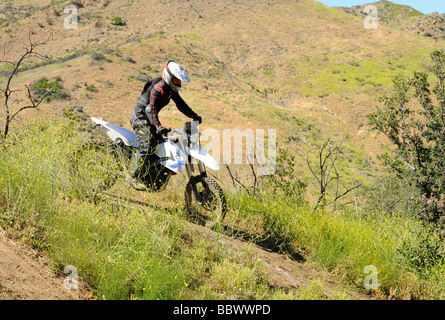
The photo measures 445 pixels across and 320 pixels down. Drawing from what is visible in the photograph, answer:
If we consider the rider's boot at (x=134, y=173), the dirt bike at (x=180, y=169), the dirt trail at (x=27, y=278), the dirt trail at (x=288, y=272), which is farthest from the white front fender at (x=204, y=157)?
the dirt trail at (x=27, y=278)

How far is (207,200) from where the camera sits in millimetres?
5652

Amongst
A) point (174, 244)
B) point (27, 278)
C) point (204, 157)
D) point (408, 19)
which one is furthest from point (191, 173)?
point (408, 19)

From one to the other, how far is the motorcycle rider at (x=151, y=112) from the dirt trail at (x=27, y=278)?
6.25ft

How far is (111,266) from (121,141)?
300 centimetres

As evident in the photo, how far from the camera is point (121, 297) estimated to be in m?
3.59

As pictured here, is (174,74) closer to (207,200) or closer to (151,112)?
(151,112)

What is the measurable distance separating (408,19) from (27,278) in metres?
104

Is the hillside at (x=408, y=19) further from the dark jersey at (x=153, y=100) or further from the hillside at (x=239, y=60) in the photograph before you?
the dark jersey at (x=153, y=100)

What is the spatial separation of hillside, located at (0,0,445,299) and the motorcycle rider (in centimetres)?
36

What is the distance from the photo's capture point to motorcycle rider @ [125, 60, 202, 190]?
18.7 ft

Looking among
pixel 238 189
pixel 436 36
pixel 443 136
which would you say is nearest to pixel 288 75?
pixel 436 36

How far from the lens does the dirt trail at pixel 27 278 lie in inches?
133

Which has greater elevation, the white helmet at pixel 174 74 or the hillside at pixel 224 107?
the white helmet at pixel 174 74
